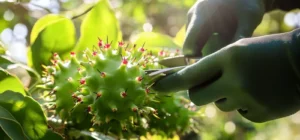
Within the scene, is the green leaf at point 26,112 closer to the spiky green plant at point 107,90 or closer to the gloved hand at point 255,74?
the spiky green plant at point 107,90

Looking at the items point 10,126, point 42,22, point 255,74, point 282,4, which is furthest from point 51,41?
point 282,4

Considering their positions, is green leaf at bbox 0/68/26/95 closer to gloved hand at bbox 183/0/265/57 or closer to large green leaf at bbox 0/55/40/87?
large green leaf at bbox 0/55/40/87

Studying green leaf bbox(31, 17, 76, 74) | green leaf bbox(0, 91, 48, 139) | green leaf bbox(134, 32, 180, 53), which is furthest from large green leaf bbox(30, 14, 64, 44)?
green leaf bbox(0, 91, 48, 139)

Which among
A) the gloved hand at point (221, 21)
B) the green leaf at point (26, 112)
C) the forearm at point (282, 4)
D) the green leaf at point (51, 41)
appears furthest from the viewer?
the forearm at point (282, 4)

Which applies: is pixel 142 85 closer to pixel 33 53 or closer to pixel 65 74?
Result: pixel 65 74

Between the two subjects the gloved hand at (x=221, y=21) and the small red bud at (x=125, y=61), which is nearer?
the small red bud at (x=125, y=61)

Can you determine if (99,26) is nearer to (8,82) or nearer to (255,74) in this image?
(8,82)

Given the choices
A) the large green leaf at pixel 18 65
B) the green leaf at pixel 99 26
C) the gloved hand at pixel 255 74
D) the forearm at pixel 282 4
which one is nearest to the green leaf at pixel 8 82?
the large green leaf at pixel 18 65
